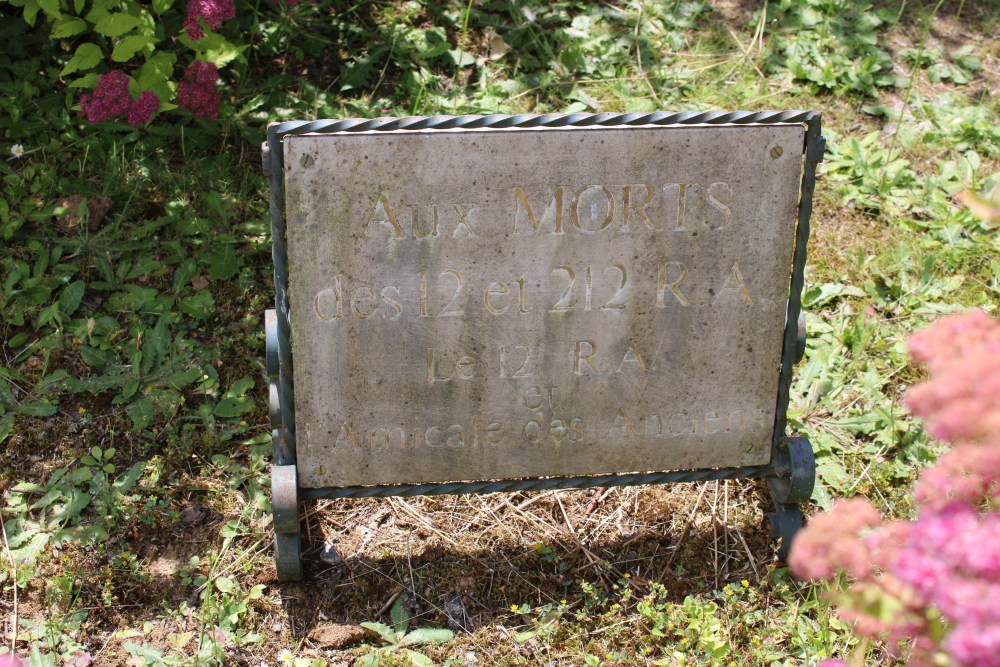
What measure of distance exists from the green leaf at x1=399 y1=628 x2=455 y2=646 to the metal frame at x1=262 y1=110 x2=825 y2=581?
1.20 feet

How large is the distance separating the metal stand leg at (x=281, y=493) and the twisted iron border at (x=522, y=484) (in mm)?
83

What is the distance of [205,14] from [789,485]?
2485 millimetres

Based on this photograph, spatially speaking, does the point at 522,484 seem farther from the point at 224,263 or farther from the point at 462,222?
the point at 224,263

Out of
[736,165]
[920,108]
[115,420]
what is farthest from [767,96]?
[115,420]

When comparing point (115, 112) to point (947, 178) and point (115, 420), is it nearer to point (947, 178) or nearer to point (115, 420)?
point (115, 420)

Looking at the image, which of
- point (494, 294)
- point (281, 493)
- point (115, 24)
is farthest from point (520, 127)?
point (115, 24)

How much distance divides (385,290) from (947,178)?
2.70 meters

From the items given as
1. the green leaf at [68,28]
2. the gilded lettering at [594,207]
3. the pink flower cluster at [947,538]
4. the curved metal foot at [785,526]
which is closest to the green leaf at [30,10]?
the green leaf at [68,28]

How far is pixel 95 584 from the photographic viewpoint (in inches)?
103

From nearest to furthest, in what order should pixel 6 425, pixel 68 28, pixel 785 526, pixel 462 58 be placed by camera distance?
pixel 785 526, pixel 6 425, pixel 68 28, pixel 462 58

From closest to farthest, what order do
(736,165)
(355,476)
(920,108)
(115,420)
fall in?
(736,165), (355,476), (115,420), (920,108)

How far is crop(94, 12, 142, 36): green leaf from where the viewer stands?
10.5ft

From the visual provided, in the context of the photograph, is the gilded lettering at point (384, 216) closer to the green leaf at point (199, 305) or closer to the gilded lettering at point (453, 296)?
the gilded lettering at point (453, 296)

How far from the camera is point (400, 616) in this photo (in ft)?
8.43
